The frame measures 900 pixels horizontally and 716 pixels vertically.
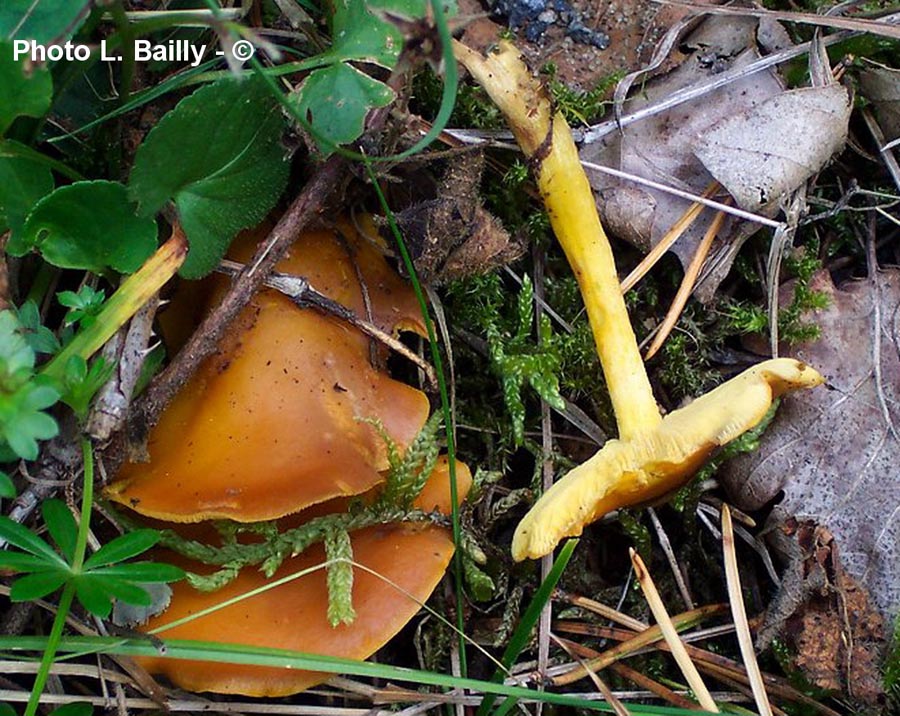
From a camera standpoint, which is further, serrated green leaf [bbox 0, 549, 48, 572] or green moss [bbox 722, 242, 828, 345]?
green moss [bbox 722, 242, 828, 345]

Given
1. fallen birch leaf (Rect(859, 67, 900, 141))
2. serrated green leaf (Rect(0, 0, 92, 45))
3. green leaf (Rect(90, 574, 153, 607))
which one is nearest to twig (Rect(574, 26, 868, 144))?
fallen birch leaf (Rect(859, 67, 900, 141))

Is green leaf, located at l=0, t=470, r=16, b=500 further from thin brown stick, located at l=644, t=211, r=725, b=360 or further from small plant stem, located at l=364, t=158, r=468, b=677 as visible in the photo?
thin brown stick, located at l=644, t=211, r=725, b=360

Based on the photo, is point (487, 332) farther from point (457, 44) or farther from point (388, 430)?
point (457, 44)

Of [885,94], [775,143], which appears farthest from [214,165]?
[885,94]

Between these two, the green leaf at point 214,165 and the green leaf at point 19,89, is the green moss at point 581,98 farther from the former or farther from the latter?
the green leaf at point 19,89

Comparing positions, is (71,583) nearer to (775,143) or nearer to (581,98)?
(581,98)

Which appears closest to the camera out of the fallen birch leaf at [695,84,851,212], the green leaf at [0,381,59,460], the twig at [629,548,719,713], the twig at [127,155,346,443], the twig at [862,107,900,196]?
the green leaf at [0,381,59,460]

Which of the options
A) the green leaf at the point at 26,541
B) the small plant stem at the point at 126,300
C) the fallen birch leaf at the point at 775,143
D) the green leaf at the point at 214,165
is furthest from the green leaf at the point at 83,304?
the fallen birch leaf at the point at 775,143
